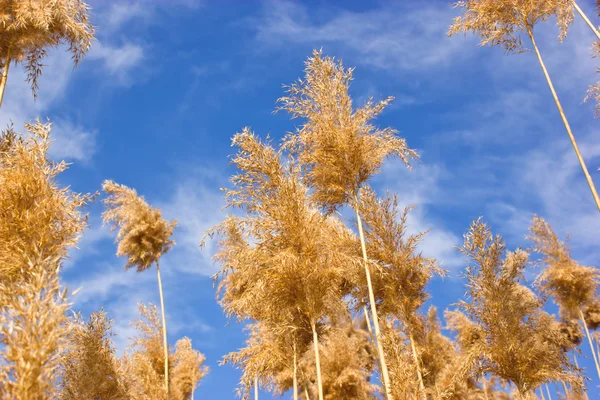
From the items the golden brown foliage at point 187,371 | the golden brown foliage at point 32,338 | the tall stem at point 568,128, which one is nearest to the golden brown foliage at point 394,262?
the tall stem at point 568,128

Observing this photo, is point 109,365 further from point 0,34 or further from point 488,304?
point 488,304

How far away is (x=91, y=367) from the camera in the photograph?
8.39 meters

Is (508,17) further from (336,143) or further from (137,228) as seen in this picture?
(137,228)

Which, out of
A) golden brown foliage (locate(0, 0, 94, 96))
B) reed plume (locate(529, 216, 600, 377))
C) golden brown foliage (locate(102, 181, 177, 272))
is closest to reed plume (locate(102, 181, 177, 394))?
golden brown foliage (locate(102, 181, 177, 272))

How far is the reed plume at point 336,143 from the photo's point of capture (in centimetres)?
607

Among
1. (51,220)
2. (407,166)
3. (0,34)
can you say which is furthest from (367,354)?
(0,34)

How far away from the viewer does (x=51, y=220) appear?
477 cm

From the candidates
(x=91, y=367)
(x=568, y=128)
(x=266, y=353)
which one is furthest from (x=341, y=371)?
(x=568, y=128)

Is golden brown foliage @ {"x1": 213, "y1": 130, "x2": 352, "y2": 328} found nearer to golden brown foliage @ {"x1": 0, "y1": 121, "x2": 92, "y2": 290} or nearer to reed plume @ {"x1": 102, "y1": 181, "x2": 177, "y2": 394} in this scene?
golden brown foliage @ {"x1": 0, "y1": 121, "x2": 92, "y2": 290}

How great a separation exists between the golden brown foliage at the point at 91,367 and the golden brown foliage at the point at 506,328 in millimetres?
6708

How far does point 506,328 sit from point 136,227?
8.61 m

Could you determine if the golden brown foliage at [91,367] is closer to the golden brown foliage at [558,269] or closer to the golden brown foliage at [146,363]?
the golden brown foliage at [146,363]

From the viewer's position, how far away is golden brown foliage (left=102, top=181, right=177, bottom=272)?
11203mm

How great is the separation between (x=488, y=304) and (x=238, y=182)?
508cm
